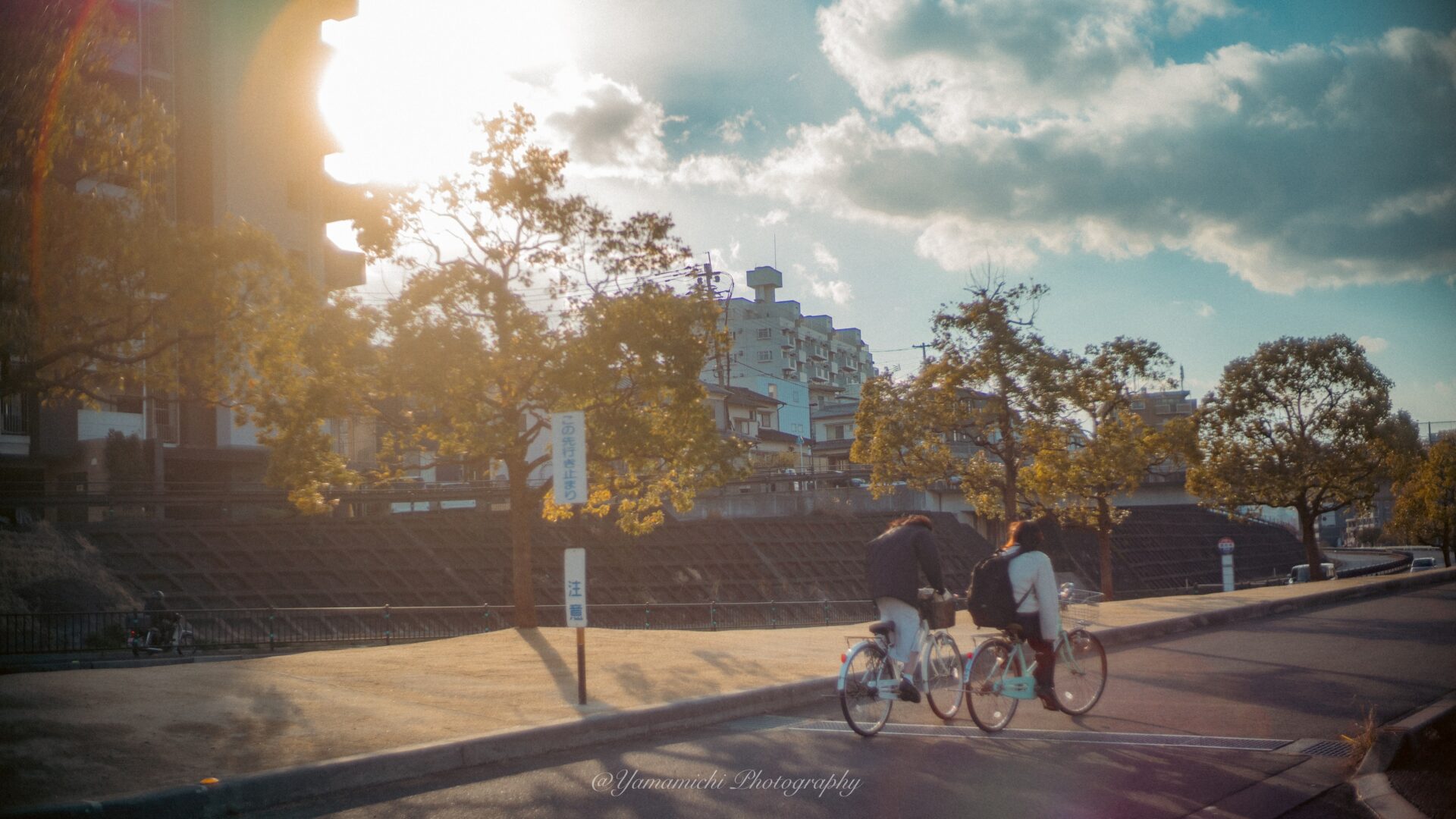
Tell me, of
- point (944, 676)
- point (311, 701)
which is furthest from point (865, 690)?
point (311, 701)

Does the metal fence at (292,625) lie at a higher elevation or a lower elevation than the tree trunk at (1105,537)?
lower

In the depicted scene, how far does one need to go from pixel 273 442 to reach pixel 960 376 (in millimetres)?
16857

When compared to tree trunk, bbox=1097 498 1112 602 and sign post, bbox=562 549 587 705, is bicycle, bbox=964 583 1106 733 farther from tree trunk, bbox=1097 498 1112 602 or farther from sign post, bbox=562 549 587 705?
tree trunk, bbox=1097 498 1112 602

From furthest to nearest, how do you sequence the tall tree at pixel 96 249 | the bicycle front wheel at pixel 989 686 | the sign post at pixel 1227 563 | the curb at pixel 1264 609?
the sign post at pixel 1227 563 < the curb at pixel 1264 609 < the tall tree at pixel 96 249 < the bicycle front wheel at pixel 989 686

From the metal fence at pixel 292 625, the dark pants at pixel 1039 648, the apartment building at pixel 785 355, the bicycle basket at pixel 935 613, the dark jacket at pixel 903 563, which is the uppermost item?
the apartment building at pixel 785 355

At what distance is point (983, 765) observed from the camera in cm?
760

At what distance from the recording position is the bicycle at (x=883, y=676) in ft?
28.3

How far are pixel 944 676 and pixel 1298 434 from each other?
36753 mm

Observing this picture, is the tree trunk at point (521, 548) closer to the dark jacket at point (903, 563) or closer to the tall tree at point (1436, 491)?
the dark jacket at point (903, 563)

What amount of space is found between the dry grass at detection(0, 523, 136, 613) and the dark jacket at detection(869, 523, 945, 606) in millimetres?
29123

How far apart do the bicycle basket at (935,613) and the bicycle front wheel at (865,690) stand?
528mm

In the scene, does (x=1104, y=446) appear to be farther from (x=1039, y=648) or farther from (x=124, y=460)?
(x=124, y=460)

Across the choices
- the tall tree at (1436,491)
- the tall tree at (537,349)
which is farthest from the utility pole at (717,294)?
the tall tree at (1436,491)

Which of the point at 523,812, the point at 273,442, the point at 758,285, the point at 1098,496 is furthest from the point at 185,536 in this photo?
the point at 758,285
